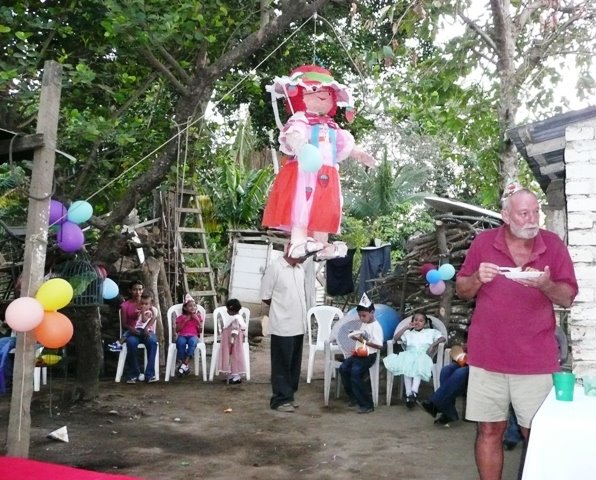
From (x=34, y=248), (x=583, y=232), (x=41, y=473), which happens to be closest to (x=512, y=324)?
(x=583, y=232)

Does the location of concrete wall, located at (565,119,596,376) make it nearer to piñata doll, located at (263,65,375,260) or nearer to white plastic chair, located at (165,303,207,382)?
piñata doll, located at (263,65,375,260)

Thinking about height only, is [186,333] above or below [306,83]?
below

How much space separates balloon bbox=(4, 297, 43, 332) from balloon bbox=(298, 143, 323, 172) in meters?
1.83

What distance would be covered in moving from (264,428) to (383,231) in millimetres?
10439

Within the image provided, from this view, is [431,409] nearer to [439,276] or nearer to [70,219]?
[439,276]

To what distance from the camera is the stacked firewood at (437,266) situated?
7855 millimetres

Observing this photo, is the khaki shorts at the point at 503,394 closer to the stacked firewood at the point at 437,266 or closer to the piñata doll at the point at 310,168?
the piñata doll at the point at 310,168

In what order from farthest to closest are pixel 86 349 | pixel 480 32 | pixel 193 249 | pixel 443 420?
pixel 193 249 → pixel 480 32 → pixel 86 349 → pixel 443 420

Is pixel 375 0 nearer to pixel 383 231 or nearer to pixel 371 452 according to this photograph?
pixel 371 452

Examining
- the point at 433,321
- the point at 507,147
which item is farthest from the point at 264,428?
the point at 507,147

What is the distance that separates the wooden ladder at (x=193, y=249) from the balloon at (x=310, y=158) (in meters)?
5.79

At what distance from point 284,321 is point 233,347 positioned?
1.98 metres

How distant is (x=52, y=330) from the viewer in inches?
166

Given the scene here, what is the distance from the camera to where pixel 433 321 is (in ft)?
25.0
